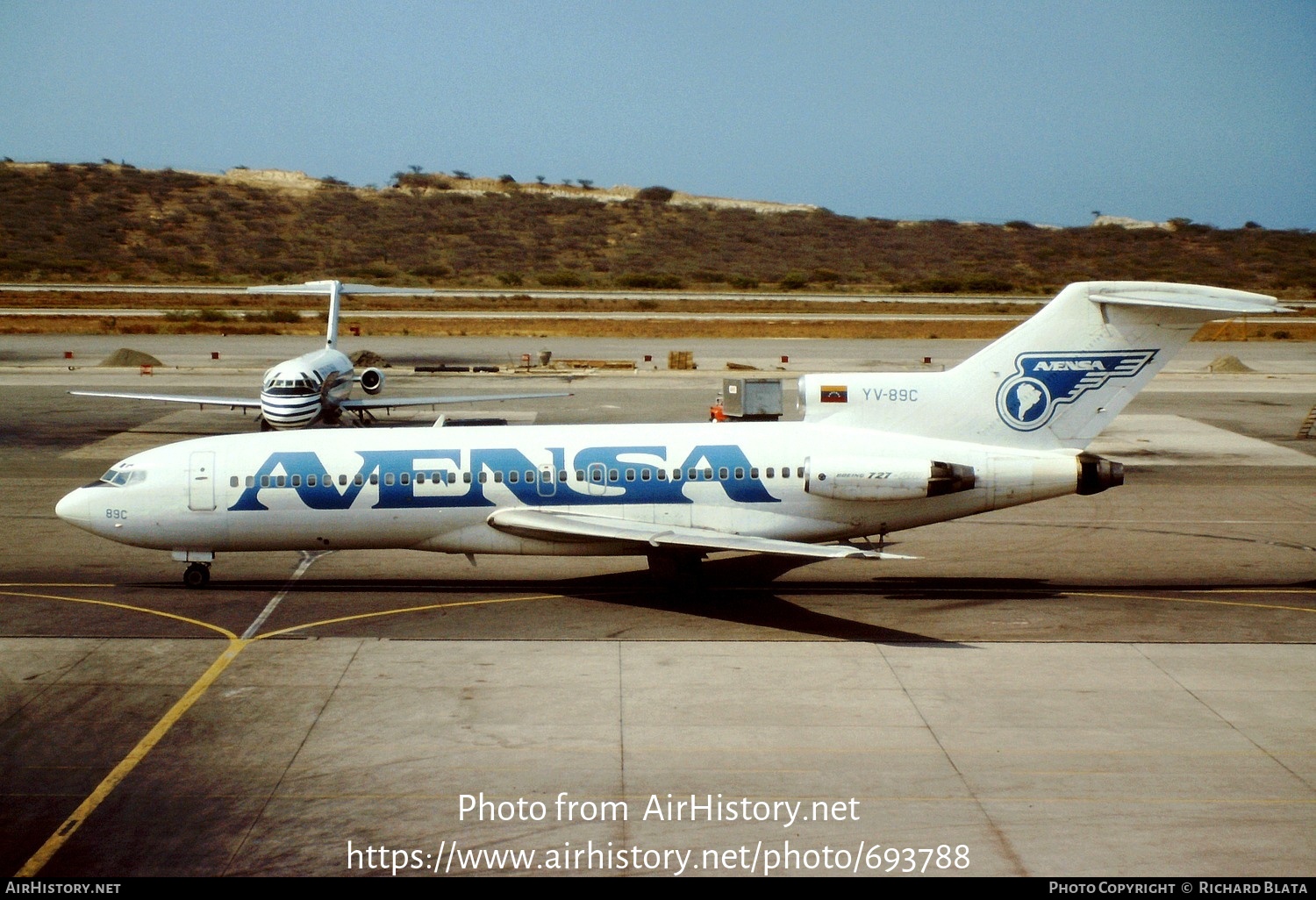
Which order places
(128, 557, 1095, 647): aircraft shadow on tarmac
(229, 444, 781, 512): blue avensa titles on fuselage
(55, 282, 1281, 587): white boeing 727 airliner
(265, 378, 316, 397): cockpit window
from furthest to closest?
(265, 378, 316, 397): cockpit window → (229, 444, 781, 512): blue avensa titles on fuselage → (55, 282, 1281, 587): white boeing 727 airliner → (128, 557, 1095, 647): aircraft shadow on tarmac

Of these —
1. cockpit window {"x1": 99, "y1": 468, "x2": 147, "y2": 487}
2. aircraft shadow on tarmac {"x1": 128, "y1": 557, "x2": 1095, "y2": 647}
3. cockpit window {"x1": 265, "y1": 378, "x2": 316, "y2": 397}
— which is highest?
cockpit window {"x1": 265, "y1": 378, "x2": 316, "y2": 397}

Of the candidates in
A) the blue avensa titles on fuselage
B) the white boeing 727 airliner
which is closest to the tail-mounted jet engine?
the white boeing 727 airliner

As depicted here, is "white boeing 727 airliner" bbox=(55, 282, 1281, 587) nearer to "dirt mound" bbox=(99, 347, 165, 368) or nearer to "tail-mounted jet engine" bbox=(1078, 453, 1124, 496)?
"tail-mounted jet engine" bbox=(1078, 453, 1124, 496)

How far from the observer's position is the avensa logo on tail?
24.0m

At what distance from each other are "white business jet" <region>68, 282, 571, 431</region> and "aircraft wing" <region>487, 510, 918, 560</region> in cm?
1672

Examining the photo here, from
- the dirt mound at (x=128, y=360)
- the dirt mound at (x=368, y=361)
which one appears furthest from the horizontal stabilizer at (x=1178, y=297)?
the dirt mound at (x=128, y=360)

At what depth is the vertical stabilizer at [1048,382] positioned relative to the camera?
940 inches

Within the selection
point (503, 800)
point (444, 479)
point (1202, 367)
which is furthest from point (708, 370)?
point (503, 800)

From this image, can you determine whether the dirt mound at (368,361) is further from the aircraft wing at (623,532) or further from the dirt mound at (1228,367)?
the dirt mound at (1228,367)

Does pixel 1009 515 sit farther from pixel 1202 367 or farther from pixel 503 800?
pixel 1202 367

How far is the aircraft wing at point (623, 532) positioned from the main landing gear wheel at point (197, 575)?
22.2 feet

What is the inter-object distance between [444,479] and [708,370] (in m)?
40.5

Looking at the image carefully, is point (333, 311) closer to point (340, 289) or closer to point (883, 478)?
point (340, 289)

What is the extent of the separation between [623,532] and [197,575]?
9.93 metres
